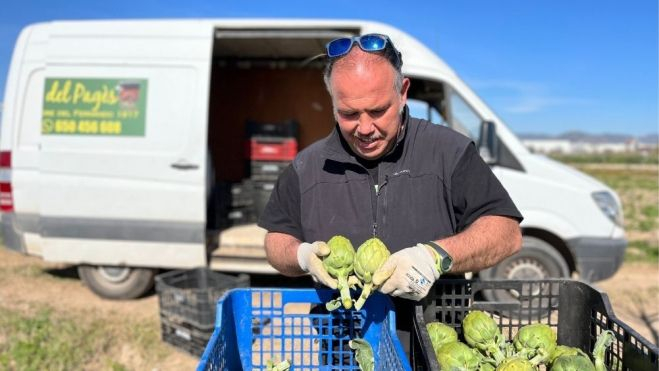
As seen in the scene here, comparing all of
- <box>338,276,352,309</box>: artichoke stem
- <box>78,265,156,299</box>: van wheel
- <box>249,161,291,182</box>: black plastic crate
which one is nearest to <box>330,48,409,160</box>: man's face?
<box>338,276,352,309</box>: artichoke stem

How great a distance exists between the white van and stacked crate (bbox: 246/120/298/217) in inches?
112

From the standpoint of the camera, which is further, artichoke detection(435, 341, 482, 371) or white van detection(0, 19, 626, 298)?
white van detection(0, 19, 626, 298)

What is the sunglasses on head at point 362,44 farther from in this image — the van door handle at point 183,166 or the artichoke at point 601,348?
the van door handle at point 183,166

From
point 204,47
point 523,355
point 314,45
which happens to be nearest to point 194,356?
point 204,47

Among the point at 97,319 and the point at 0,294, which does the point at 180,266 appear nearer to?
the point at 97,319

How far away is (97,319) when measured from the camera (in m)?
5.77

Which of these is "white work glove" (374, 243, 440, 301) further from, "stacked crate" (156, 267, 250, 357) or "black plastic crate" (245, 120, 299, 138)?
"black plastic crate" (245, 120, 299, 138)

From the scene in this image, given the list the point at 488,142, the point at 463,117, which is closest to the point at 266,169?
the point at 463,117

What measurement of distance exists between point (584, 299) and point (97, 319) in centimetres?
522

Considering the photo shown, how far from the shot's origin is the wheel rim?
246 inches

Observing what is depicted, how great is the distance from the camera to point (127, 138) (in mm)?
5762

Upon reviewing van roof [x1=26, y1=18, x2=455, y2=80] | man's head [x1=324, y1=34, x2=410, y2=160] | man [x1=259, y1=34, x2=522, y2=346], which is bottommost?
man [x1=259, y1=34, x2=522, y2=346]

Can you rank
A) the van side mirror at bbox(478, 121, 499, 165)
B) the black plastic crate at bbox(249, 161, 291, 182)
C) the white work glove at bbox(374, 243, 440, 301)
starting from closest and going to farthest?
the white work glove at bbox(374, 243, 440, 301)
the van side mirror at bbox(478, 121, 499, 165)
the black plastic crate at bbox(249, 161, 291, 182)

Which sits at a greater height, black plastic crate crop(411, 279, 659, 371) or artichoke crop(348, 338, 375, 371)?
black plastic crate crop(411, 279, 659, 371)
